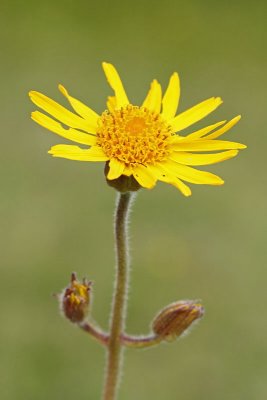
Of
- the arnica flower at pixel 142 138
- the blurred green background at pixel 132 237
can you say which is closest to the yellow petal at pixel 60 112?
the arnica flower at pixel 142 138

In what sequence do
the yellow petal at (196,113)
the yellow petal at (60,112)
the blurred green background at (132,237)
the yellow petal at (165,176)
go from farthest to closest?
the blurred green background at (132,237) → the yellow petal at (196,113) → the yellow petal at (60,112) → the yellow petal at (165,176)

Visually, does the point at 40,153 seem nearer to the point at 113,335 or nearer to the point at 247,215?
the point at 247,215

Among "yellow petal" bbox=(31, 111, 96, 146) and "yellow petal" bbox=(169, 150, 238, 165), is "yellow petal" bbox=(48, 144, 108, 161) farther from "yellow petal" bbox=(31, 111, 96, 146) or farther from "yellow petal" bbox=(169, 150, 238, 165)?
"yellow petal" bbox=(169, 150, 238, 165)

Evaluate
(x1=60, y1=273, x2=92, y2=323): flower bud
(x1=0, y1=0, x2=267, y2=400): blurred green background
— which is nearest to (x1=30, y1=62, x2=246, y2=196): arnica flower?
(x1=60, y1=273, x2=92, y2=323): flower bud

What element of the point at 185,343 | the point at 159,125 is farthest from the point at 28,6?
the point at 159,125

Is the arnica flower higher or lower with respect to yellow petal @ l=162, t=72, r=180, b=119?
lower

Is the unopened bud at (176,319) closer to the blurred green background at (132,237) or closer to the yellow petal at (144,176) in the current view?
the yellow petal at (144,176)
